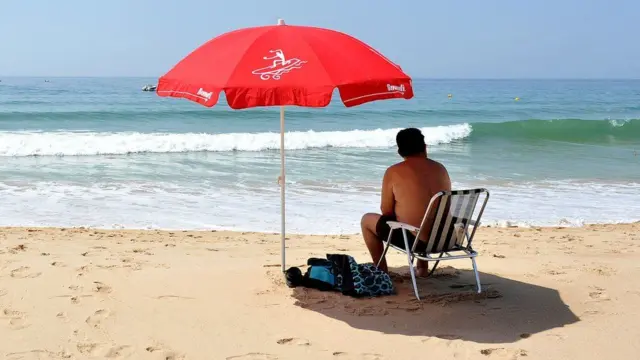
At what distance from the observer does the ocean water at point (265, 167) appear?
8.95m

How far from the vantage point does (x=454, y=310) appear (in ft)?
14.5

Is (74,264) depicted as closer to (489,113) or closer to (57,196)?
(57,196)

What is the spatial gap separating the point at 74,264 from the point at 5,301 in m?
1.07

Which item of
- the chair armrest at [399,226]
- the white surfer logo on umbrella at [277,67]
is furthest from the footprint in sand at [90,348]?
the chair armrest at [399,226]

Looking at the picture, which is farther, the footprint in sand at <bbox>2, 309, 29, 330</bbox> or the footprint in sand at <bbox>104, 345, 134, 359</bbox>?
the footprint in sand at <bbox>2, 309, 29, 330</bbox>

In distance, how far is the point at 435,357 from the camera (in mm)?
3678

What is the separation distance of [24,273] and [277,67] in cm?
275

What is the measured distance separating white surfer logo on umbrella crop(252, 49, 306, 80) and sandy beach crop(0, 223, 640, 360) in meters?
1.60

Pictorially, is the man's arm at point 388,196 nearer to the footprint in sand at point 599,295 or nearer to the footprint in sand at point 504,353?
the footprint in sand at point 504,353

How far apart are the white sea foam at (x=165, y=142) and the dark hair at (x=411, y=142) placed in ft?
43.7

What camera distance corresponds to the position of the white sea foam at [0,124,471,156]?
1689 cm

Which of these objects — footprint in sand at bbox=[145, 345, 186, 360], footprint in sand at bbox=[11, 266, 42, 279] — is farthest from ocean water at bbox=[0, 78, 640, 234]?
footprint in sand at bbox=[145, 345, 186, 360]

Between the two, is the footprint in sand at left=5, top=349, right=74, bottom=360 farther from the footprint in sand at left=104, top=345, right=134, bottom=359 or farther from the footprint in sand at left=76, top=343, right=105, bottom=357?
the footprint in sand at left=104, top=345, right=134, bottom=359

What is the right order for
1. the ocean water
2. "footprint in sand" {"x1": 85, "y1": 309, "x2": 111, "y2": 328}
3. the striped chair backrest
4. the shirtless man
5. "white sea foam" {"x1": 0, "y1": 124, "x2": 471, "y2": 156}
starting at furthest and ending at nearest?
1. "white sea foam" {"x1": 0, "y1": 124, "x2": 471, "y2": 156}
2. the ocean water
3. the shirtless man
4. the striped chair backrest
5. "footprint in sand" {"x1": 85, "y1": 309, "x2": 111, "y2": 328}
